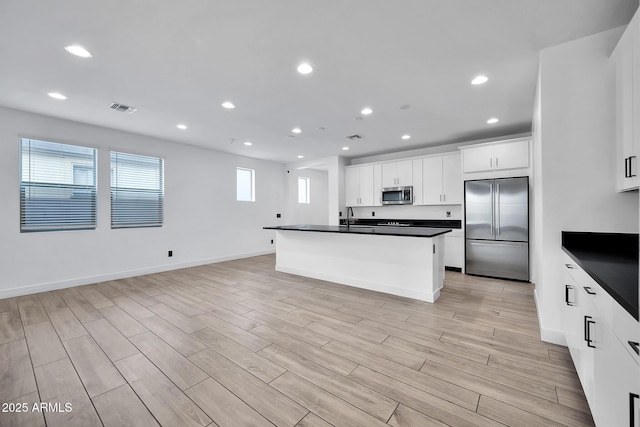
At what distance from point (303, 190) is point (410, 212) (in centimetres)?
411

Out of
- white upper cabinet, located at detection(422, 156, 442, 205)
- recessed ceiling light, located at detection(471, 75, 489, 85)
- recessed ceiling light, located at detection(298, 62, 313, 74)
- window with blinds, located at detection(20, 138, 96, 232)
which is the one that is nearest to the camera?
recessed ceiling light, located at detection(298, 62, 313, 74)

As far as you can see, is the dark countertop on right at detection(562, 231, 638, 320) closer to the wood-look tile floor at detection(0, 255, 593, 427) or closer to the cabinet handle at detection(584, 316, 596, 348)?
the cabinet handle at detection(584, 316, 596, 348)

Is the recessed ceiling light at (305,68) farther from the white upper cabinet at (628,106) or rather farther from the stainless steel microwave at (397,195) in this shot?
the stainless steel microwave at (397,195)

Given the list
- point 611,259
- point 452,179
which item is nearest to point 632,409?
point 611,259

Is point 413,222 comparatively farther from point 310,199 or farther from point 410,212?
point 310,199

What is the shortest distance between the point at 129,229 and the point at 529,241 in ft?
22.8

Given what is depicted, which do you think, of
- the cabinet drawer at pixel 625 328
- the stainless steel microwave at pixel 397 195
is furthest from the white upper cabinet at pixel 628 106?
the stainless steel microwave at pixel 397 195

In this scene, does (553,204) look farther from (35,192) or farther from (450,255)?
(35,192)

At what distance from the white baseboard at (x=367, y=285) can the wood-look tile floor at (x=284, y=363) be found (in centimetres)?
13

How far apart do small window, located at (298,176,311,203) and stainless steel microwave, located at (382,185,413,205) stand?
3538 millimetres

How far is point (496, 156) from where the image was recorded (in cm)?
457

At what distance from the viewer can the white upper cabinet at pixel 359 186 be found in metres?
6.48

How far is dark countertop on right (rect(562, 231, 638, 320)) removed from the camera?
1023mm

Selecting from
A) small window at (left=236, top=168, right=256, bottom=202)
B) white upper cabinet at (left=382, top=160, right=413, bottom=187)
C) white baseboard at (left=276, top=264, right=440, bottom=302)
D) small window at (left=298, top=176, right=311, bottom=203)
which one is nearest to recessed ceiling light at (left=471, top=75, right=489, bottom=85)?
white baseboard at (left=276, top=264, right=440, bottom=302)
